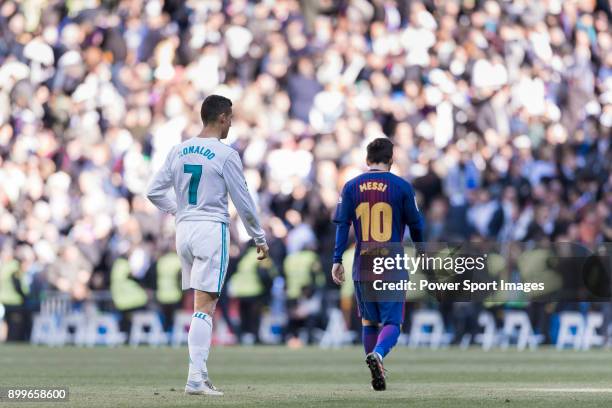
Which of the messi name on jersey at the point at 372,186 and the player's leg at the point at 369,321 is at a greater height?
the messi name on jersey at the point at 372,186

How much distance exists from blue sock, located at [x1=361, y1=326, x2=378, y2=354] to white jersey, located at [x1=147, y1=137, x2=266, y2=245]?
1.59 metres

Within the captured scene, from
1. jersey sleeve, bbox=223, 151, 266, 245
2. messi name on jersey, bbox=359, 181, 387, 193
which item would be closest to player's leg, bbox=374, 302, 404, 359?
messi name on jersey, bbox=359, 181, 387, 193

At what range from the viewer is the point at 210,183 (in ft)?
40.9

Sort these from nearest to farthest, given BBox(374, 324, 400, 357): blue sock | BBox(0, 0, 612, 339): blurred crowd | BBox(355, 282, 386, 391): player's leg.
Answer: BBox(374, 324, 400, 357): blue sock → BBox(355, 282, 386, 391): player's leg → BBox(0, 0, 612, 339): blurred crowd

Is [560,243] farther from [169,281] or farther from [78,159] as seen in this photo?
[78,159]

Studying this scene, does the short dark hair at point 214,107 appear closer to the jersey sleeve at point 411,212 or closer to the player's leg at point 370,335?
the jersey sleeve at point 411,212

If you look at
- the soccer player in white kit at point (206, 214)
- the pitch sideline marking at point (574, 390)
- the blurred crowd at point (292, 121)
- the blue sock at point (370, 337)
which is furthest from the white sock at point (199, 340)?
the blurred crowd at point (292, 121)

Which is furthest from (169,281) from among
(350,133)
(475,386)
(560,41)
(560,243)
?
(475,386)

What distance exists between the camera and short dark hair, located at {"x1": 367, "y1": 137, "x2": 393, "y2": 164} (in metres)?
13.4

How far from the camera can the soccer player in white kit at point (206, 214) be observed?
12.4 m

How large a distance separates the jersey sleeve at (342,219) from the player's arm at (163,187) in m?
1.43

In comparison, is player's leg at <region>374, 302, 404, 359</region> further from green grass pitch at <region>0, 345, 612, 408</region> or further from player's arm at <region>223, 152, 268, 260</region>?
player's arm at <region>223, 152, 268, 260</region>

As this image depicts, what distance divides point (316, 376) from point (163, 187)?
4.87 meters

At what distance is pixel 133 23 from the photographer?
32219mm
